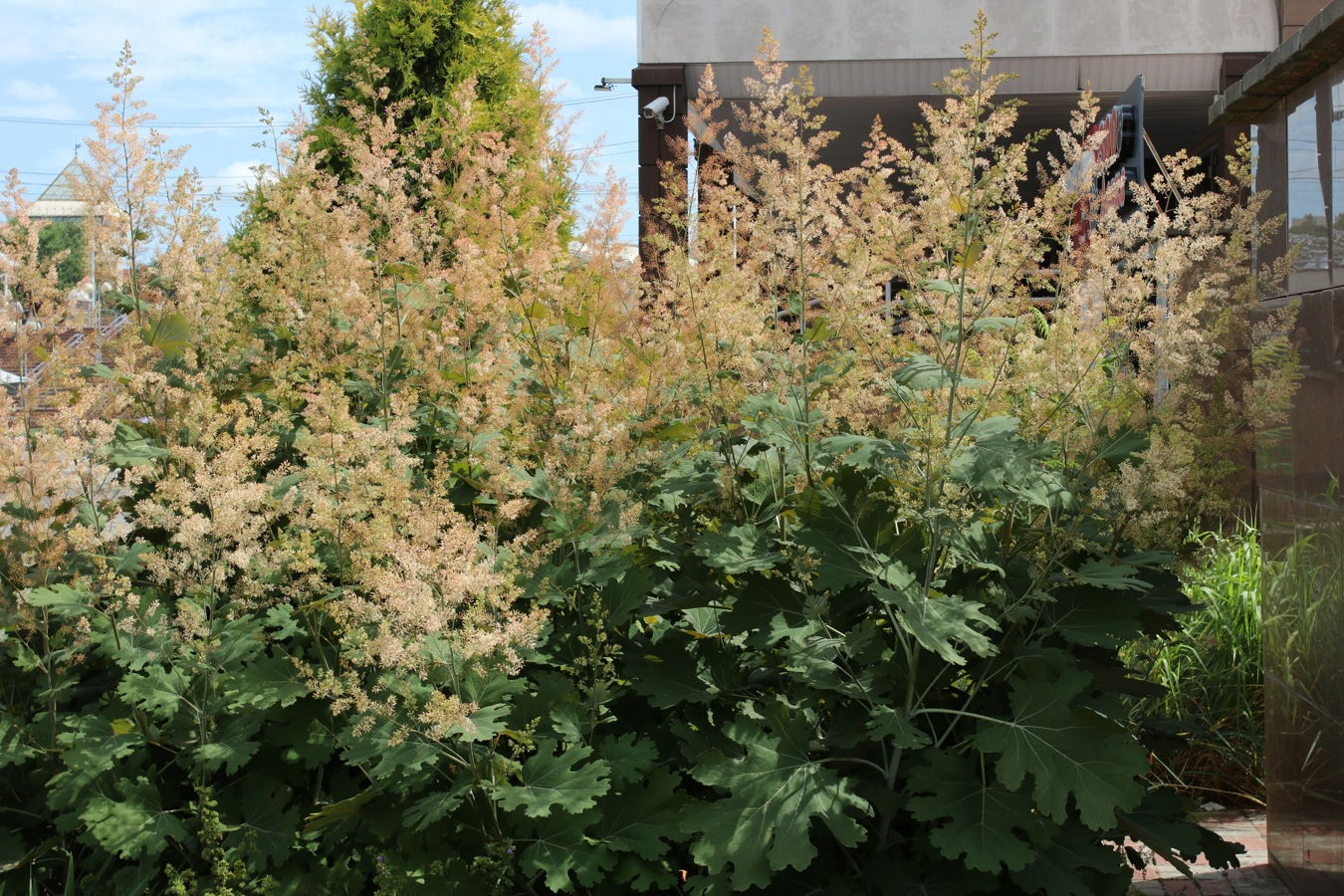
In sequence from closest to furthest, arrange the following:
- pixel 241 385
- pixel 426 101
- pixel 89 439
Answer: pixel 89 439 → pixel 241 385 → pixel 426 101

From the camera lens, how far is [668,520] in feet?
12.0

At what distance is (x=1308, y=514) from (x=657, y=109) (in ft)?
25.3

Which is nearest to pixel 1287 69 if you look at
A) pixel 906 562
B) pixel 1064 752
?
pixel 906 562

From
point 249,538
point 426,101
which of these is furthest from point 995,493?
point 426,101

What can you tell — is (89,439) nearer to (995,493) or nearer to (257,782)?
(257,782)

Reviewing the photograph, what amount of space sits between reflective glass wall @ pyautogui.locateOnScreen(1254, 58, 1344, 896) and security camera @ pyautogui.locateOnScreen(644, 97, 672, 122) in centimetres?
685

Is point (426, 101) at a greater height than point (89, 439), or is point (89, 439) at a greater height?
point (426, 101)

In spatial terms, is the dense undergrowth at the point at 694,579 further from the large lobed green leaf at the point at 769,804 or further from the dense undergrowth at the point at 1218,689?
the dense undergrowth at the point at 1218,689

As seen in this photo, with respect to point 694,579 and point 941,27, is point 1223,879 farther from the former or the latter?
point 941,27

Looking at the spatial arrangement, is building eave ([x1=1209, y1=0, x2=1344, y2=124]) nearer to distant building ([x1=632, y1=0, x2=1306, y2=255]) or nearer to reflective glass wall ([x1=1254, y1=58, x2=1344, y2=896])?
reflective glass wall ([x1=1254, y1=58, x2=1344, y2=896])

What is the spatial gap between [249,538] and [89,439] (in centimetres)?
87

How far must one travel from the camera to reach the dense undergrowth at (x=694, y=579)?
107 inches

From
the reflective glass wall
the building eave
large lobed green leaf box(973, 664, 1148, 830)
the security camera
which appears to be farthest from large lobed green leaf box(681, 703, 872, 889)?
the security camera

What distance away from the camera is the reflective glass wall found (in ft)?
11.8
